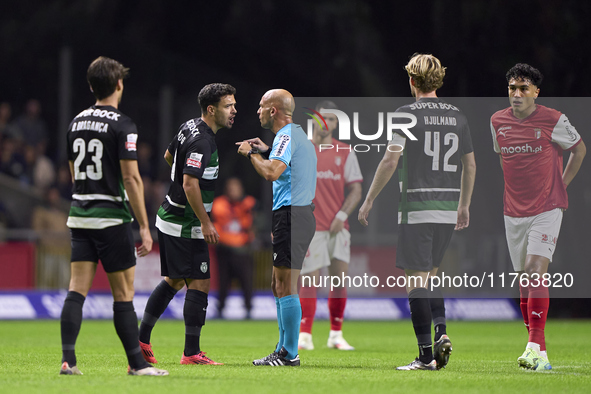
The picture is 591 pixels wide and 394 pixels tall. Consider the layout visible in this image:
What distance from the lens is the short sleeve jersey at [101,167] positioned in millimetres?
6484

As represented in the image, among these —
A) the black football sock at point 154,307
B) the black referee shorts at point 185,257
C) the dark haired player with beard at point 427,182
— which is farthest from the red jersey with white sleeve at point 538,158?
the black football sock at point 154,307

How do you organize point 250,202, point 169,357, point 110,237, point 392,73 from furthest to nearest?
point 392,73 < point 250,202 < point 169,357 < point 110,237

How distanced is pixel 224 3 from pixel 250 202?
8035 millimetres

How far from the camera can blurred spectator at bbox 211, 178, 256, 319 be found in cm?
1577

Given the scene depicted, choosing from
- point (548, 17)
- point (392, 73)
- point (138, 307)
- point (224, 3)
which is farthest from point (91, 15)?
point (548, 17)

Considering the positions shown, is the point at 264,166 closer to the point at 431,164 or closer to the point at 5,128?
the point at 431,164

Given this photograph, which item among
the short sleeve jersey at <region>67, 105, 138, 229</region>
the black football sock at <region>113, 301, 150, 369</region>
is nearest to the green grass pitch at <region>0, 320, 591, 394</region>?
the black football sock at <region>113, 301, 150, 369</region>

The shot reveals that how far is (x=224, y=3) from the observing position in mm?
22281

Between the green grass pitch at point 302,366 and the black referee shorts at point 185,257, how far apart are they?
797 millimetres

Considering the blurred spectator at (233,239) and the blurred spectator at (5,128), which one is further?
the blurred spectator at (5,128)

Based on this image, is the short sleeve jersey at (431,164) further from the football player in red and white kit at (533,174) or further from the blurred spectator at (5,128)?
the blurred spectator at (5,128)

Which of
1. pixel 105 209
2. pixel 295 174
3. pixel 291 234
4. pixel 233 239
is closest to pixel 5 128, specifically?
pixel 233 239

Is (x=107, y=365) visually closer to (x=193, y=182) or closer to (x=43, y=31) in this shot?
(x=193, y=182)

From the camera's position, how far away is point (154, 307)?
797cm
